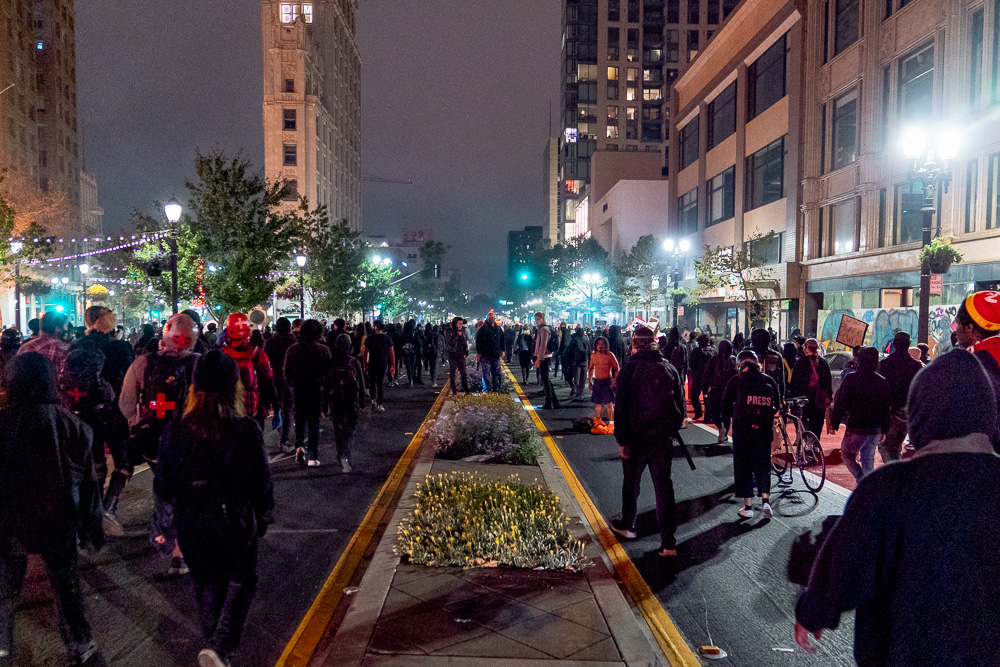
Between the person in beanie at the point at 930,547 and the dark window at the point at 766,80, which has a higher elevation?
the dark window at the point at 766,80

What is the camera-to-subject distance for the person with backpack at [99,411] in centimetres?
696

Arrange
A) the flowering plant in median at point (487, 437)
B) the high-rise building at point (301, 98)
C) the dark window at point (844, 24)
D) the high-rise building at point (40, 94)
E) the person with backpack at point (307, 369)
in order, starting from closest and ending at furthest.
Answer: the person with backpack at point (307, 369)
the flowering plant in median at point (487, 437)
the dark window at point (844, 24)
the high-rise building at point (40, 94)
the high-rise building at point (301, 98)

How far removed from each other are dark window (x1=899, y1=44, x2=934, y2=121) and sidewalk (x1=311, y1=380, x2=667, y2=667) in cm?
2401

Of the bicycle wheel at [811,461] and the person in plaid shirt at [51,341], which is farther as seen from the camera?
the bicycle wheel at [811,461]

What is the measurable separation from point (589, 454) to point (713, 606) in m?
6.36

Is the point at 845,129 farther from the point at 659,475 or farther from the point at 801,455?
the point at 659,475

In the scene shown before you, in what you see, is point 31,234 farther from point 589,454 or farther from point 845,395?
point 845,395

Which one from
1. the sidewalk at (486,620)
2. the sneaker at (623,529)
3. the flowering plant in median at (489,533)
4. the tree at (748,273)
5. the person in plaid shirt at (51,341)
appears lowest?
the sneaker at (623,529)

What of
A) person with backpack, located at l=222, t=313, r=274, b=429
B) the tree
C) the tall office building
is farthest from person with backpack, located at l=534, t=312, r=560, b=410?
the tall office building

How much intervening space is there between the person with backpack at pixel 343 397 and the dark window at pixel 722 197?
114 ft

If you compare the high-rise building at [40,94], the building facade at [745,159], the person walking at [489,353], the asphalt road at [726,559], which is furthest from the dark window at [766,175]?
the high-rise building at [40,94]

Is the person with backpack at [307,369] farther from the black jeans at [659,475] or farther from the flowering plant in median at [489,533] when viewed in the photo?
the black jeans at [659,475]

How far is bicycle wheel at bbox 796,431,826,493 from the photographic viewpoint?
353 inches

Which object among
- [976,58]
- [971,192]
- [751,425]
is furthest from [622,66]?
[751,425]
